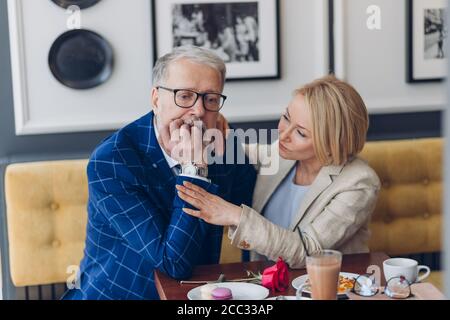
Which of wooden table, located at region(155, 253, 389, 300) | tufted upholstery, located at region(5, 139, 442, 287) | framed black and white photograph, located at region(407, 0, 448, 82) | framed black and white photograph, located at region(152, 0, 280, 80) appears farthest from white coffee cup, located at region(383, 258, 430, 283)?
framed black and white photograph, located at region(407, 0, 448, 82)

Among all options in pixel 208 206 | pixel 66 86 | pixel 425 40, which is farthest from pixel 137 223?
pixel 425 40

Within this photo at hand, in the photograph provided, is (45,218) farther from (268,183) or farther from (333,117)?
(333,117)

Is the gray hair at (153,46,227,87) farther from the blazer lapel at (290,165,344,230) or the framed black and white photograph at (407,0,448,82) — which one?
the framed black and white photograph at (407,0,448,82)

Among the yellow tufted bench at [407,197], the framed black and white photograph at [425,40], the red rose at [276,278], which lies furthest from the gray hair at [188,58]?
the framed black and white photograph at [425,40]

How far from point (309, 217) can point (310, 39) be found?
750 mm

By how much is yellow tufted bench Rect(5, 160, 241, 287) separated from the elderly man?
0.37 meters

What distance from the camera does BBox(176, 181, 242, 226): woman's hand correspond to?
1503mm

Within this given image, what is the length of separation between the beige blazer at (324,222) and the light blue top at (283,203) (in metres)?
0.02

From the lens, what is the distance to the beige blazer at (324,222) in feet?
5.07

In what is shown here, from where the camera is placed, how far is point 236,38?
2.16m

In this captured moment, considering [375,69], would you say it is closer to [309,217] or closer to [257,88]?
Result: [257,88]

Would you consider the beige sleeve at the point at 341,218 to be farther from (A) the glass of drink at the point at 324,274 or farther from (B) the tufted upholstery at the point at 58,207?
(B) the tufted upholstery at the point at 58,207

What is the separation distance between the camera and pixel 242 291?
1403 mm
